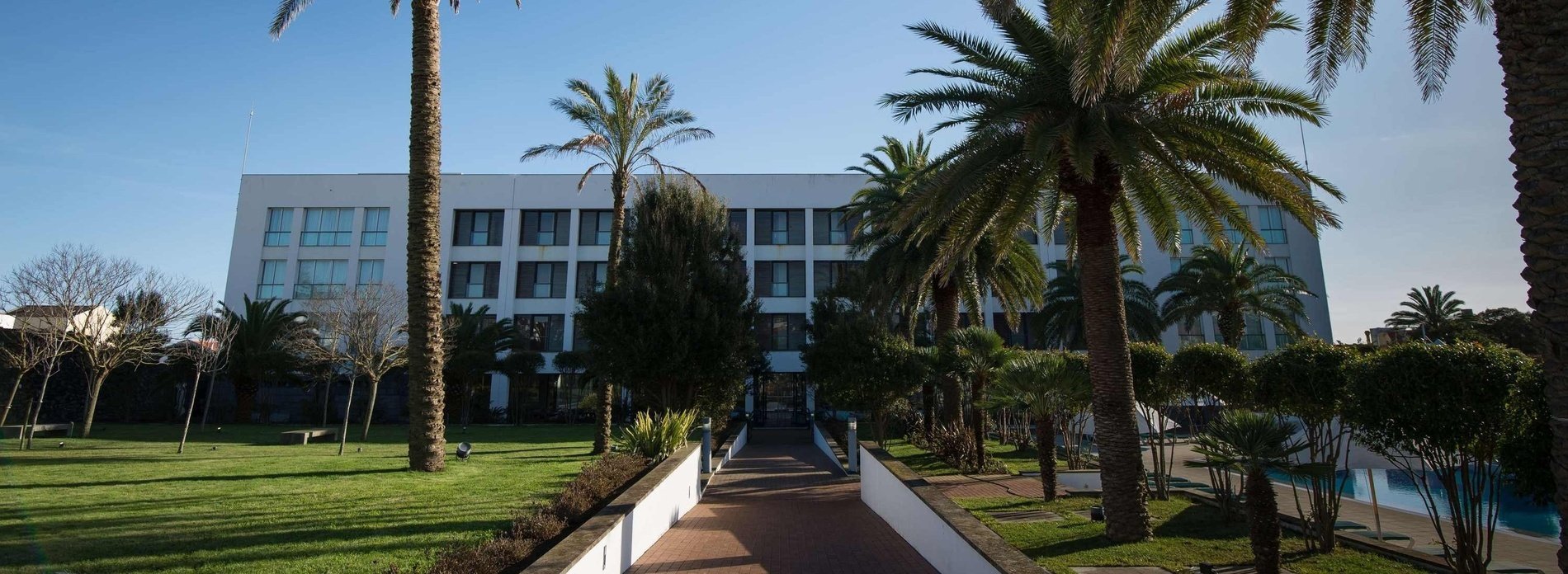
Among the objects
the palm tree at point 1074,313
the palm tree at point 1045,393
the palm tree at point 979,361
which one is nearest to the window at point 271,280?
the palm tree at point 979,361

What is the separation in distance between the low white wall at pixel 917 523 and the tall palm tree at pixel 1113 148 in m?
2.58

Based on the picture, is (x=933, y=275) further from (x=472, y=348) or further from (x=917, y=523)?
(x=472, y=348)

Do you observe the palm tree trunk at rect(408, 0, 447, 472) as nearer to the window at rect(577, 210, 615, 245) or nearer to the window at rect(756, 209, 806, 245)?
the window at rect(577, 210, 615, 245)

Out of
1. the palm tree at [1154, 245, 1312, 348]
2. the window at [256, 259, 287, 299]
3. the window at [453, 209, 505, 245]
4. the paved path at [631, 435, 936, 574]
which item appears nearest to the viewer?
the paved path at [631, 435, 936, 574]

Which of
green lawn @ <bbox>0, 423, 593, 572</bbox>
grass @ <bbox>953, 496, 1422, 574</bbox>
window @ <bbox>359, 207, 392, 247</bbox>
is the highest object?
window @ <bbox>359, 207, 392, 247</bbox>

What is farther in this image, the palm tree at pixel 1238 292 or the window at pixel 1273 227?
the window at pixel 1273 227

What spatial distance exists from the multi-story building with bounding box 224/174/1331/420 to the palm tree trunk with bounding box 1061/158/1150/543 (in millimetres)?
28419

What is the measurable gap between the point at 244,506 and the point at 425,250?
4973 millimetres

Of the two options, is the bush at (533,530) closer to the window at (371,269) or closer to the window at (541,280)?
the window at (541,280)

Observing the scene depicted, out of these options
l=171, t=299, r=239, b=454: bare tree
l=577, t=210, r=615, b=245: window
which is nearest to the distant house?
l=171, t=299, r=239, b=454: bare tree

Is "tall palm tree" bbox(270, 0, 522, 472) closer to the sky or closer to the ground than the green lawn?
closer to the sky

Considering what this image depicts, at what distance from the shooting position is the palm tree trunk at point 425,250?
1227 cm

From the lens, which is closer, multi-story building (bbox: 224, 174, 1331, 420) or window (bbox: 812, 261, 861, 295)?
multi-story building (bbox: 224, 174, 1331, 420)

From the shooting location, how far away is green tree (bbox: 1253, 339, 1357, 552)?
30.8 feet
